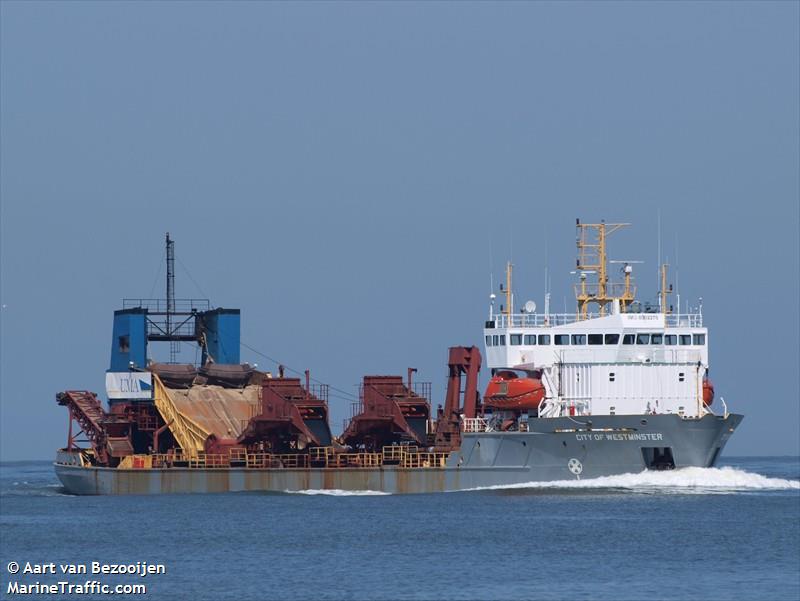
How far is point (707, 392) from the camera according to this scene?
69625 mm

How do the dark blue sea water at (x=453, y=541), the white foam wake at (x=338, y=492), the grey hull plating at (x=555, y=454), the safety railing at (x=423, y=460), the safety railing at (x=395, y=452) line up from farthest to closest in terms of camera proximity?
the safety railing at (x=395, y=452) → the white foam wake at (x=338, y=492) → the safety railing at (x=423, y=460) → the grey hull plating at (x=555, y=454) → the dark blue sea water at (x=453, y=541)

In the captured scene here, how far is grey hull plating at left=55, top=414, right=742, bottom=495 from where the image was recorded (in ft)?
219

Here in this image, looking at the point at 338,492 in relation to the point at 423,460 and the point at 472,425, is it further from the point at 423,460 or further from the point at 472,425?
the point at 472,425

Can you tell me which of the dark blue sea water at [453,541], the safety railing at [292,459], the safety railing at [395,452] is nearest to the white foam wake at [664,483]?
the dark blue sea water at [453,541]

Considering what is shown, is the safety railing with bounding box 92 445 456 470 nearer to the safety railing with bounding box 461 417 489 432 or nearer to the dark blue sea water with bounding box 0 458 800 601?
the safety railing with bounding box 461 417 489 432

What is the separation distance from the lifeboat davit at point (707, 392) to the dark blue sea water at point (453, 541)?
2.85 m

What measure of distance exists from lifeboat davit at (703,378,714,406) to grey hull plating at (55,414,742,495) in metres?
1.72

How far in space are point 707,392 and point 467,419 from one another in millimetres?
9015

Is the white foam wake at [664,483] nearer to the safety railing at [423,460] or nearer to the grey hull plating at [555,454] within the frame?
the grey hull plating at [555,454]

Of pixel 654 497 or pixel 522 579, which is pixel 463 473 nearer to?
pixel 654 497

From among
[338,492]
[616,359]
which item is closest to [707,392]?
[616,359]

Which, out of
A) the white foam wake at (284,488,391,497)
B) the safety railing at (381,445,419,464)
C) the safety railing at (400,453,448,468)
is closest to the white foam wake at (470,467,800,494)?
the safety railing at (400,453,448,468)

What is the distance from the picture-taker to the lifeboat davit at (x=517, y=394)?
229ft

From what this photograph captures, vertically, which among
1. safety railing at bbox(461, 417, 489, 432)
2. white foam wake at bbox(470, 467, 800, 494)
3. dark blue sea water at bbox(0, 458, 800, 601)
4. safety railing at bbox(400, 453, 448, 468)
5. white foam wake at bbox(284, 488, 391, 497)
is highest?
safety railing at bbox(461, 417, 489, 432)
